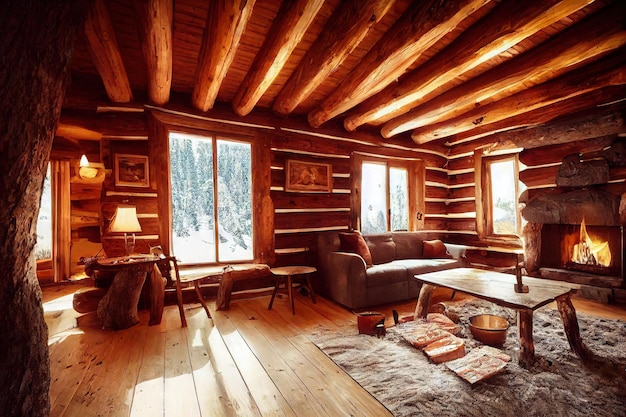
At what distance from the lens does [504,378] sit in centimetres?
198

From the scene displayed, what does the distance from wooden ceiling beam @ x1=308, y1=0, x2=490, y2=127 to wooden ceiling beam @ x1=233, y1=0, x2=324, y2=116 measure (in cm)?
85

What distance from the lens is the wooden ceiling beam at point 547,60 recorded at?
244 centimetres

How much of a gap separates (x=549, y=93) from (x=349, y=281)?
366 cm

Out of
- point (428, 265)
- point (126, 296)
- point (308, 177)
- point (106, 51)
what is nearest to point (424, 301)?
point (428, 265)

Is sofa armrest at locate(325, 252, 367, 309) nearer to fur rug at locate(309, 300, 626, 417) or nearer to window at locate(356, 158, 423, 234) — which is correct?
fur rug at locate(309, 300, 626, 417)

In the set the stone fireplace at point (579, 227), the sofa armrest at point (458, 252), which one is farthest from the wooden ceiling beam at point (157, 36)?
the stone fireplace at point (579, 227)

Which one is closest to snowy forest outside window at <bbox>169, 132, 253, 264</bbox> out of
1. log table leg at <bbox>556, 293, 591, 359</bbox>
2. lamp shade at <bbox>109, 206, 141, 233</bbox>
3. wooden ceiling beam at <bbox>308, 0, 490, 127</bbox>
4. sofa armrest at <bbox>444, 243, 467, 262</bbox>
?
lamp shade at <bbox>109, 206, 141, 233</bbox>

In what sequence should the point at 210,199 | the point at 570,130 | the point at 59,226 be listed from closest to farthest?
the point at 570,130 < the point at 210,199 < the point at 59,226

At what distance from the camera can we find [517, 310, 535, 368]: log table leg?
2.13 metres

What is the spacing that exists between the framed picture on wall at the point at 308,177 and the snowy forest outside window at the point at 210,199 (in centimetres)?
65

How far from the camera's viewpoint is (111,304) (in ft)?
9.88

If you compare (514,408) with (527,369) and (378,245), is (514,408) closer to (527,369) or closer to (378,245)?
(527,369)

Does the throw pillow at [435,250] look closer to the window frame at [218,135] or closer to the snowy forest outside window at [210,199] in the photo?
the window frame at [218,135]

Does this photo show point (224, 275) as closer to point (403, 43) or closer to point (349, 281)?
point (349, 281)
